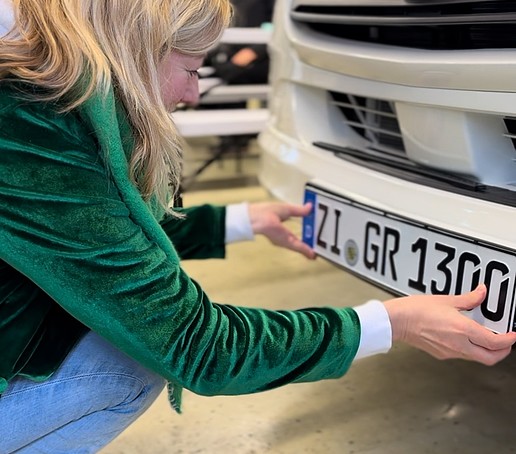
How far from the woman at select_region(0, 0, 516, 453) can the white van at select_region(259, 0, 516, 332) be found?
11 cm

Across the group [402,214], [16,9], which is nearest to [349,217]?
[402,214]

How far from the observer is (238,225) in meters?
1.43

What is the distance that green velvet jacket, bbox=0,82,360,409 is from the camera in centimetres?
79

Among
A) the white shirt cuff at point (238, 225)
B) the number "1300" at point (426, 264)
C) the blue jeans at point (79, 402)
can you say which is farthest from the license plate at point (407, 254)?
the blue jeans at point (79, 402)

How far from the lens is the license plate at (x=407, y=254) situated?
101 cm

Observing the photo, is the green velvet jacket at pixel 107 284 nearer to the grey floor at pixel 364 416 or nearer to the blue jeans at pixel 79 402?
the blue jeans at pixel 79 402

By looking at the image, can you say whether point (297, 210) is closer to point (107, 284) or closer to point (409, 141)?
point (409, 141)

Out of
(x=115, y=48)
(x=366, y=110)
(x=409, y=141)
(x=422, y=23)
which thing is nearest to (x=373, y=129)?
(x=366, y=110)

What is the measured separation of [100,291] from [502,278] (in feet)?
1.89

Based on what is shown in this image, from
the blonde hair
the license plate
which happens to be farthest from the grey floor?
the blonde hair

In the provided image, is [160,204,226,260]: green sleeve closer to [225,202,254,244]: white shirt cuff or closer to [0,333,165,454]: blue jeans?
[225,202,254,244]: white shirt cuff

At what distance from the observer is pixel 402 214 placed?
120 centimetres

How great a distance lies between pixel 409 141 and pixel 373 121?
28cm

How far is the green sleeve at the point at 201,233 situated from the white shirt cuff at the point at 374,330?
1.66 ft
